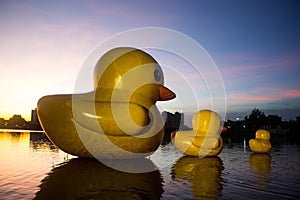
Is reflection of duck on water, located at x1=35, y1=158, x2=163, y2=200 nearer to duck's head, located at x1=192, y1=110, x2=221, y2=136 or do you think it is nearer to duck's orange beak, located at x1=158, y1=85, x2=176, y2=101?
duck's orange beak, located at x1=158, y1=85, x2=176, y2=101

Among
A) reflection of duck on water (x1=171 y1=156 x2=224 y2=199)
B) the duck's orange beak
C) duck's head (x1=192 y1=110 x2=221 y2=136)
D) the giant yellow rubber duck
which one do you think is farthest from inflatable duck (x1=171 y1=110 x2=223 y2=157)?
reflection of duck on water (x1=171 y1=156 x2=224 y2=199)

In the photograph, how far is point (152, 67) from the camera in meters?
8.84

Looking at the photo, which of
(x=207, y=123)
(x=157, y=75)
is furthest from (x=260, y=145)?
(x=157, y=75)

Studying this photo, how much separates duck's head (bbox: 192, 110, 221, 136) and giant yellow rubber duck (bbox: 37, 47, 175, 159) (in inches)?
125

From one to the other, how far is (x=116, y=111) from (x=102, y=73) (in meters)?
1.77

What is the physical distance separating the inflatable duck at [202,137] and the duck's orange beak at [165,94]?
3.07m

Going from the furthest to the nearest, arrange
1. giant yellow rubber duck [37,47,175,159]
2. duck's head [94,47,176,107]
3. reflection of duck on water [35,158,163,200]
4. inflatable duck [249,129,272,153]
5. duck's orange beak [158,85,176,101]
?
inflatable duck [249,129,272,153] < duck's orange beak [158,85,176,101] < duck's head [94,47,176,107] < giant yellow rubber duck [37,47,175,159] < reflection of duck on water [35,158,163,200]

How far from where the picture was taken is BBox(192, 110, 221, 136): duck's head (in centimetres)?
1176

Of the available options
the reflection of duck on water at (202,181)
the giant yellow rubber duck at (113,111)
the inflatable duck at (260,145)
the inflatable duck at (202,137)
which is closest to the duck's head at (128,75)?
the giant yellow rubber duck at (113,111)

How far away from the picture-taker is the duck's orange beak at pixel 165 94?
9.14 m

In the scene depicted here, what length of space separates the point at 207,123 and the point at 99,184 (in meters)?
7.10

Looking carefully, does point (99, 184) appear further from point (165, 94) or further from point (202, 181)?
point (165, 94)

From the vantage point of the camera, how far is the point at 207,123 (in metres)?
11.8

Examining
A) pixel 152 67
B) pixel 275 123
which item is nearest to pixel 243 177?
pixel 152 67
